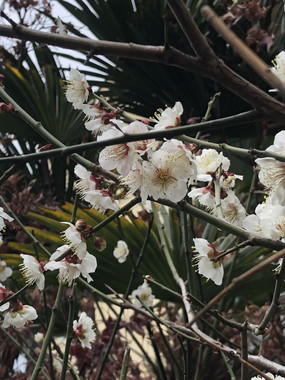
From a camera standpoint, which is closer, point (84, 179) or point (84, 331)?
point (84, 179)

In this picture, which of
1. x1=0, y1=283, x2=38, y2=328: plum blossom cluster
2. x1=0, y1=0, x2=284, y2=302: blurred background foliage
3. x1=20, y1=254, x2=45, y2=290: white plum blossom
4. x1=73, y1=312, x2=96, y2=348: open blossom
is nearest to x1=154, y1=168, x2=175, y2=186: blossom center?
x1=20, y1=254, x2=45, y2=290: white plum blossom

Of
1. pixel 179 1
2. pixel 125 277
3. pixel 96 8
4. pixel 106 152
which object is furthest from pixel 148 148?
pixel 96 8

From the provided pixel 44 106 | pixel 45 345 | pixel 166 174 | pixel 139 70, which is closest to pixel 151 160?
pixel 166 174

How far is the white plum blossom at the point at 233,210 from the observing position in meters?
1.04

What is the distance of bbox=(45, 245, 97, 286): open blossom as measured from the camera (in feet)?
3.25

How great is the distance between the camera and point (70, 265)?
3.29 ft

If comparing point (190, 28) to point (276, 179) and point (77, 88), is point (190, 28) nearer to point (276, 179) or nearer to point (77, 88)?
point (276, 179)

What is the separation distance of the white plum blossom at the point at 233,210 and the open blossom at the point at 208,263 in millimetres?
113

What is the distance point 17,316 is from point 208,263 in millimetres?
410

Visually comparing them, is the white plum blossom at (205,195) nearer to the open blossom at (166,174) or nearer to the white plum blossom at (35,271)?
the open blossom at (166,174)

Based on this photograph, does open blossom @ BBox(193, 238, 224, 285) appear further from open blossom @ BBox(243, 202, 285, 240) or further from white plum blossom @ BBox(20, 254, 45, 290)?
white plum blossom @ BBox(20, 254, 45, 290)

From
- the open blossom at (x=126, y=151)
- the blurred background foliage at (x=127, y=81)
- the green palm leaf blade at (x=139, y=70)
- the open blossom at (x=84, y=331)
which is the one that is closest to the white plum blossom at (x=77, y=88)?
the open blossom at (x=126, y=151)

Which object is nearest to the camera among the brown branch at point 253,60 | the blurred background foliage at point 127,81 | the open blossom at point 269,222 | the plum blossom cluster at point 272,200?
the brown branch at point 253,60

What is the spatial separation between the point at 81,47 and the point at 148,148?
0.27 m
